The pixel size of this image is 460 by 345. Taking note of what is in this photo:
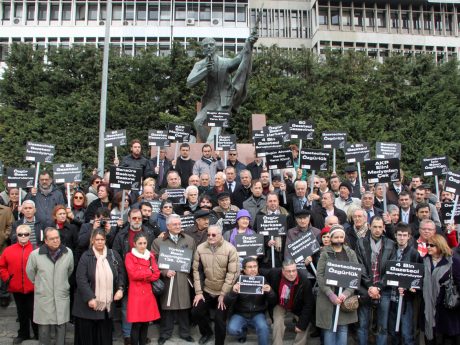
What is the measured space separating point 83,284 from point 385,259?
429cm

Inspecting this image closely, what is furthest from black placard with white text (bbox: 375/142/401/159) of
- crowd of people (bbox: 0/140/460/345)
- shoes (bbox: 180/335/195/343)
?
shoes (bbox: 180/335/195/343)

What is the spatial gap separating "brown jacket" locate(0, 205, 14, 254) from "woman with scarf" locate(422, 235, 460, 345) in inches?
266

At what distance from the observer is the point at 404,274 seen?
6848 millimetres

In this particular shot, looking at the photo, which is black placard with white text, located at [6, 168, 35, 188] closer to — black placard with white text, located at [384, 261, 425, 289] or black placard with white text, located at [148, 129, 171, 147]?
black placard with white text, located at [148, 129, 171, 147]

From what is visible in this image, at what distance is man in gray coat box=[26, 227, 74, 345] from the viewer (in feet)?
23.2

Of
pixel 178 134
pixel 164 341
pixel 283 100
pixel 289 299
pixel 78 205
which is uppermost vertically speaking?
pixel 283 100

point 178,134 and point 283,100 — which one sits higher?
point 283,100

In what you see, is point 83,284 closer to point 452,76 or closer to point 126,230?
point 126,230

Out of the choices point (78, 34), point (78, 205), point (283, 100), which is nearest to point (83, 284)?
point (78, 205)

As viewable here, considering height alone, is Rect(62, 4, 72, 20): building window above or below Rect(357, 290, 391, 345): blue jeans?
above

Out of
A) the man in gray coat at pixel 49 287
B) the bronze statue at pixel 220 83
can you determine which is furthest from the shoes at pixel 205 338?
the bronze statue at pixel 220 83

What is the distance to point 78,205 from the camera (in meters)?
8.95

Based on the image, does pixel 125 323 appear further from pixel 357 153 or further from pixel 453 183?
pixel 357 153

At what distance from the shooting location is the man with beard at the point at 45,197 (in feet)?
30.7
